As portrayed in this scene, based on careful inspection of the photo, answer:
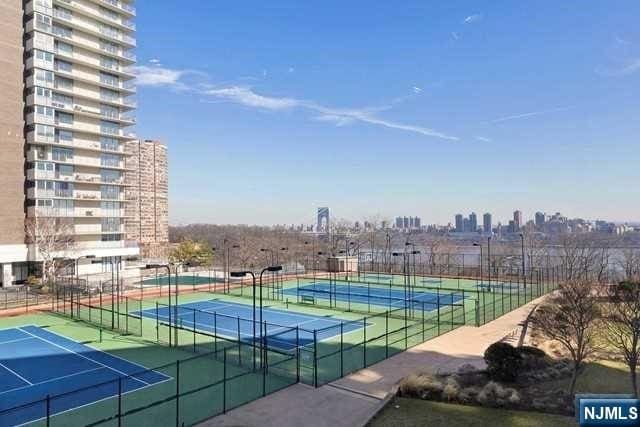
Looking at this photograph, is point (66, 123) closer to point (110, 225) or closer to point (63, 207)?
point (63, 207)

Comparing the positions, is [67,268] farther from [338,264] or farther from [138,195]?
[138,195]

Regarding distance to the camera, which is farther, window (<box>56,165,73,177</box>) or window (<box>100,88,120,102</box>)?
window (<box>100,88,120,102</box>)

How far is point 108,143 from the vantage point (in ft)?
215

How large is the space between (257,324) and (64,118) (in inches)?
1856

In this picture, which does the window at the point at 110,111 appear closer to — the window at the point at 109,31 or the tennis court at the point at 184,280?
the window at the point at 109,31

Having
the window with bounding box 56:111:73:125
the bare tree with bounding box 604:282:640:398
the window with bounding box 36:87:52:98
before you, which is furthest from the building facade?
the bare tree with bounding box 604:282:640:398

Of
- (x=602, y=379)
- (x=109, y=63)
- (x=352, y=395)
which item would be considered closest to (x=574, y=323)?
(x=602, y=379)

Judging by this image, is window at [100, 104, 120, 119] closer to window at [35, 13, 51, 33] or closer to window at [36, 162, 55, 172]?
window at [35, 13, 51, 33]

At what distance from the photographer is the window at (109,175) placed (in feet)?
210

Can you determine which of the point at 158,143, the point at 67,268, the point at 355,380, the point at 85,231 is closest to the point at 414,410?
Answer: the point at 355,380

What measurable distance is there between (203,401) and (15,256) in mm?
47242

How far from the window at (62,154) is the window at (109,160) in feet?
16.1

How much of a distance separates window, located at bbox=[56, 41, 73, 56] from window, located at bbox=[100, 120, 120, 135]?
9673mm

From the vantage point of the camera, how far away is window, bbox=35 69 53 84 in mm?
55678
